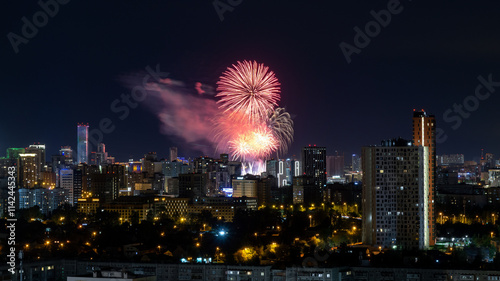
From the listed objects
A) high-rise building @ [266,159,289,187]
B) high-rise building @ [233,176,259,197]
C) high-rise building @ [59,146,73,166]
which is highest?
high-rise building @ [59,146,73,166]

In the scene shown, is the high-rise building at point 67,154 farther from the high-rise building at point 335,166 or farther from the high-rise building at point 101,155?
the high-rise building at point 335,166

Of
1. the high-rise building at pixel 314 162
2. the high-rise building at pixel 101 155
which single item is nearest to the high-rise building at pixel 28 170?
the high-rise building at pixel 101 155

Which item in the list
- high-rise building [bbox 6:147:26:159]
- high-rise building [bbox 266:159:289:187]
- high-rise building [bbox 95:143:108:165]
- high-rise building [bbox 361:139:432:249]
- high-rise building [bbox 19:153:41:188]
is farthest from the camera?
high-rise building [bbox 95:143:108:165]

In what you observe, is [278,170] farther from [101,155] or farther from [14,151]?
[14,151]

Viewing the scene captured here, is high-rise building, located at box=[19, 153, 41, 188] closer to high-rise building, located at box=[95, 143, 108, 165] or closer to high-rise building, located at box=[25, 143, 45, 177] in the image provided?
high-rise building, located at box=[25, 143, 45, 177]

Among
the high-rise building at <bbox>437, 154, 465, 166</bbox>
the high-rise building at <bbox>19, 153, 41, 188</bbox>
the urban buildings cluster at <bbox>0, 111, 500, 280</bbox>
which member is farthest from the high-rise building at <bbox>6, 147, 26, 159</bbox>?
the high-rise building at <bbox>437, 154, 465, 166</bbox>

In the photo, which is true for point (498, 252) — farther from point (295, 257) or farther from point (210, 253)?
point (210, 253)
